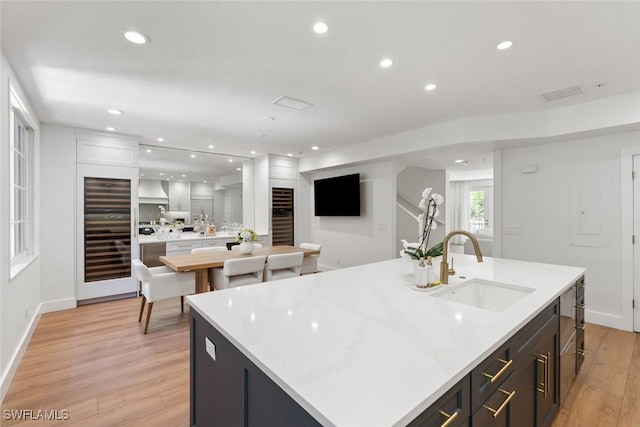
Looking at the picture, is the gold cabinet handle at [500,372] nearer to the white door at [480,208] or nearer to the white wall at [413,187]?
the white wall at [413,187]

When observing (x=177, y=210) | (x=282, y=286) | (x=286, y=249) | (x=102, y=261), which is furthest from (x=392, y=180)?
(x=102, y=261)

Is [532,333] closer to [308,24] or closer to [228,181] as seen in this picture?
[308,24]

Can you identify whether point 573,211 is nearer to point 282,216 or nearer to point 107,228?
point 282,216

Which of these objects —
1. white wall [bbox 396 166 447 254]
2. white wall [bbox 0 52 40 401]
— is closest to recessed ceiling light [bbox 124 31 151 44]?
white wall [bbox 0 52 40 401]

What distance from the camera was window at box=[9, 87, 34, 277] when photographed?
3030mm

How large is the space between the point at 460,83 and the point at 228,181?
17.4 feet

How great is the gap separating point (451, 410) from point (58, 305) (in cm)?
504

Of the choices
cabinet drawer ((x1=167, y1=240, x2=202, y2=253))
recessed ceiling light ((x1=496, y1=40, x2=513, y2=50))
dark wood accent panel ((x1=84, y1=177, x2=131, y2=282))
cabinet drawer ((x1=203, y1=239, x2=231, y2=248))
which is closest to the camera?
recessed ceiling light ((x1=496, y1=40, x2=513, y2=50))

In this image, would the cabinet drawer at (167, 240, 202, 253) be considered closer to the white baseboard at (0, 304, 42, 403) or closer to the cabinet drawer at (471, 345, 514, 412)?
the white baseboard at (0, 304, 42, 403)

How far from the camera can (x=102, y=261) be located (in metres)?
4.36

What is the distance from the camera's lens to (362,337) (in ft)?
3.60

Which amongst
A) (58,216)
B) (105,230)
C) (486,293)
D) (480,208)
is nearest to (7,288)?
(58,216)

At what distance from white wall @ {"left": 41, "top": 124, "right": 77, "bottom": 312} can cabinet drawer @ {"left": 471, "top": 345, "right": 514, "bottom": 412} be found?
5.03m

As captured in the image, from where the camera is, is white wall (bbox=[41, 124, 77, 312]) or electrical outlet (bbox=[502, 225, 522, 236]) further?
electrical outlet (bbox=[502, 225, 522, 236])
